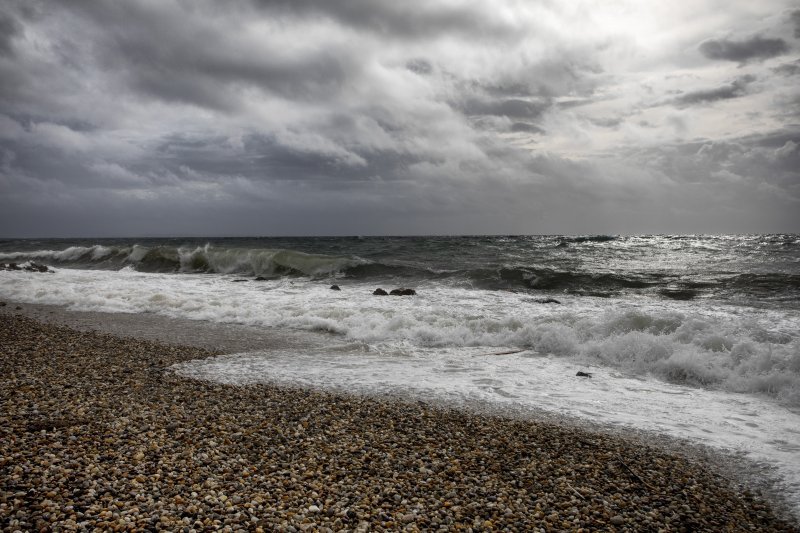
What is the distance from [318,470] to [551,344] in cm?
683

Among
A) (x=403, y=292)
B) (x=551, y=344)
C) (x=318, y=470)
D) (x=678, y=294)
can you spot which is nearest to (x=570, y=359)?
(x=551, y=344)

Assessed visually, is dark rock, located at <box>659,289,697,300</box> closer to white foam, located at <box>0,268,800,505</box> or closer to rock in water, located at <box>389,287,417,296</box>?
white foam, located at <box>0,268,800,505</box>

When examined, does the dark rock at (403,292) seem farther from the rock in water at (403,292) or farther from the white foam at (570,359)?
the white foam at (570,359)

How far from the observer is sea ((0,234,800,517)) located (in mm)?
6312

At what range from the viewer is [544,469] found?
4.39m

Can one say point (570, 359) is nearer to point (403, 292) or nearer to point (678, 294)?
point (403, 292)

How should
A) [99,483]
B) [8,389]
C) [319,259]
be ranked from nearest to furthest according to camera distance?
[99,483]
[8,389]
[319,259]

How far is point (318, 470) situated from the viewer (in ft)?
13.5

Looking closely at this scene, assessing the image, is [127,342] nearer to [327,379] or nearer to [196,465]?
[327,379]

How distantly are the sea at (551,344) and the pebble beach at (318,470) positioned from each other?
0.87 meters

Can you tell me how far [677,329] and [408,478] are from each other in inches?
304

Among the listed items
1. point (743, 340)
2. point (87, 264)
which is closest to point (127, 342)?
point (743, 340)

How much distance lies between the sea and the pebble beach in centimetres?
87

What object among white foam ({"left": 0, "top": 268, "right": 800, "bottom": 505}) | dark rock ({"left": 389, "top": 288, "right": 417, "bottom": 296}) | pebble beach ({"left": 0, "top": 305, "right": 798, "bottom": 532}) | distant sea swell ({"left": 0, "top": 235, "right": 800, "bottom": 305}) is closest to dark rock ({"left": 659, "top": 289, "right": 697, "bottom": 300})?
distant sea swell ({"left": 0, "top": 235, "right": 800, "bottom": 305})
